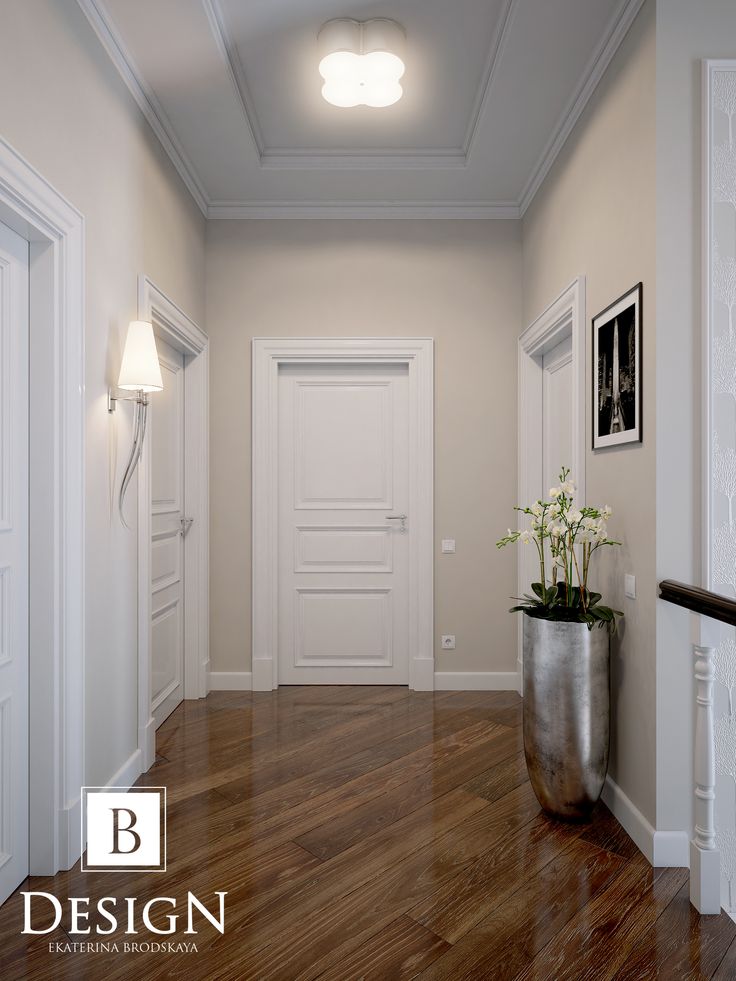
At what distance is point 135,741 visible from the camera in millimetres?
2650

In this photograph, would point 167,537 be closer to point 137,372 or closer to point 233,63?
point 137,372

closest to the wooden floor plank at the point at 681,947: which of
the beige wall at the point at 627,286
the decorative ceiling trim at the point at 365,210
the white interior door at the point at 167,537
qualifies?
the beige wall at the point at 627,286

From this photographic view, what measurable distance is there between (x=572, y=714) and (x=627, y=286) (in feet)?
4.91

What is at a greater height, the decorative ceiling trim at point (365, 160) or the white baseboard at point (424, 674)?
the decorative ceiling trim at point (365, 160)

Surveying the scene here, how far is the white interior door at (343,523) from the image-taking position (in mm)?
3889

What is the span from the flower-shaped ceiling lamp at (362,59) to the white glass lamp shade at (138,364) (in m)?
1.21

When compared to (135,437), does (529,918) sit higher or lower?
lower

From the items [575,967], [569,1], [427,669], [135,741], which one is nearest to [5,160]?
[569,1]

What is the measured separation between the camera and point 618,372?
7.64ft

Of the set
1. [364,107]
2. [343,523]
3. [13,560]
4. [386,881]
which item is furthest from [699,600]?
[364,107]

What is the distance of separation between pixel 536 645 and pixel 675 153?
167cm

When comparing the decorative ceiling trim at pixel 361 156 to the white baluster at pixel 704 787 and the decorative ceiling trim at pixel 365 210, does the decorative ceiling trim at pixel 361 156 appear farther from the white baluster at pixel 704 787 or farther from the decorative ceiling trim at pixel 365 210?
the white baluster at pixel 704 787

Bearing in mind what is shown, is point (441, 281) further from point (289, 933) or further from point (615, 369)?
point (289, 933)

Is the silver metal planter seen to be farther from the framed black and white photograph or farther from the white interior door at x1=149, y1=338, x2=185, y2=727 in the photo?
the white interior door at x1=149, y1=338, x2=185, y2=727
